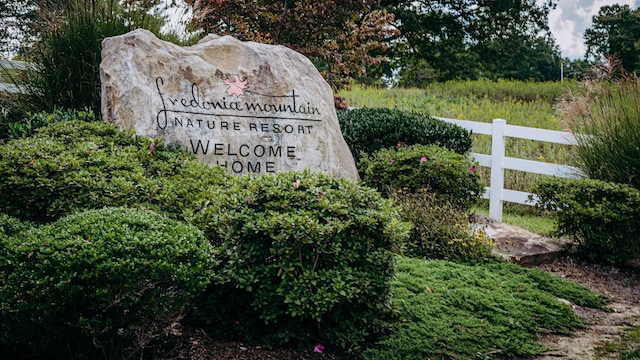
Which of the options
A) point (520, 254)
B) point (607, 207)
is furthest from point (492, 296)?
point (607, 207)

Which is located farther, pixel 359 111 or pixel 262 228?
pixel 359 111

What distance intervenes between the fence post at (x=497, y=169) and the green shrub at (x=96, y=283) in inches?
248

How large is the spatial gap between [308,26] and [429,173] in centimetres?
518

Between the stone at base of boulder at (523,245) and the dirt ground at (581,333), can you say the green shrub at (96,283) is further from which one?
the stone at base of boulder at (523,245)

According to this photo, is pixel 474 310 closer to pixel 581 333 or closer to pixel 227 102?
pixel 581 333

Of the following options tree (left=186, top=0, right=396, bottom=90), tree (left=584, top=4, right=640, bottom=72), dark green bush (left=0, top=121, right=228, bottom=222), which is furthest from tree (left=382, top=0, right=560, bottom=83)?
dark green bush (left=0, top=121, right=228, bottom=222)

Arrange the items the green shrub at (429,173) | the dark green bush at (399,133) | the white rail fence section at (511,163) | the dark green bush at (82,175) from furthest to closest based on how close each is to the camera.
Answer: the dark green bush at (399,133) → the white rail fence section at (511,163) → the green shrub at (429,173) → the dark green bush at (82,175)

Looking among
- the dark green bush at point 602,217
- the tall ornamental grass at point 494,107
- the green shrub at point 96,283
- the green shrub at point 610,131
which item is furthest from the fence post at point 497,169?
the green shrub at point 96,283

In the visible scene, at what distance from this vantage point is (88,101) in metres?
7.70

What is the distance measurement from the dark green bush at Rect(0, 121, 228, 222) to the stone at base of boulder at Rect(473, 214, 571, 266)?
3588 millimetres

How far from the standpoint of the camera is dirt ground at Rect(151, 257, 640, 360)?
428 cm

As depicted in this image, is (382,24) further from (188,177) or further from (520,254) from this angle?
(188,177)

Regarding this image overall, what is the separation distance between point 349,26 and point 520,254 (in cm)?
650

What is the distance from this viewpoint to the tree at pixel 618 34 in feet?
84.1
